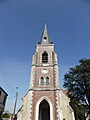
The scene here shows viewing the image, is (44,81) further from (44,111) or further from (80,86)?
(80,86)

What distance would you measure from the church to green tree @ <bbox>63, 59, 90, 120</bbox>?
15.6 ft

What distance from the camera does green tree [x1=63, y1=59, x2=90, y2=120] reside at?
28.8 metres

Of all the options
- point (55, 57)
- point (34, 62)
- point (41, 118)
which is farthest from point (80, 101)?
point (34, 62)

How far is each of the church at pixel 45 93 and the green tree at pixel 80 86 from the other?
15.6 ft

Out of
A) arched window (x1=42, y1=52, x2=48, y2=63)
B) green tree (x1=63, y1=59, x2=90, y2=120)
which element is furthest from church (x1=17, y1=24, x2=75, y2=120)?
green tree (x1=63, y1=59, x2=90, y2=120)

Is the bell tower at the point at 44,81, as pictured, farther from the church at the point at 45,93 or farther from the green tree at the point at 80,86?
the green tree at the point at 80,86

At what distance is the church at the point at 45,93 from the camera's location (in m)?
22.1

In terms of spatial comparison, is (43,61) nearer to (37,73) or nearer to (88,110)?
(37,73)

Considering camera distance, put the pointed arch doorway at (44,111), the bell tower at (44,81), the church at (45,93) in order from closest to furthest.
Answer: the church at (45,93)
the bell tower at (44,81)
the pointed arch doorway at (44,111)

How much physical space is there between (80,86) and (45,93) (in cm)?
1009

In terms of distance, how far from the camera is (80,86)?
29.9 m

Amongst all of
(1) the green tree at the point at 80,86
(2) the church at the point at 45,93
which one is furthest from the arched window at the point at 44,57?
(1) the green tree at the point at 80,86

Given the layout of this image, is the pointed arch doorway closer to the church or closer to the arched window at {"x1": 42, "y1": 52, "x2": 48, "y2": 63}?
the church

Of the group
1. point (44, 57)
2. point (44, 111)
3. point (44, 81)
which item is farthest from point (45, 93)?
point (44, 57)
